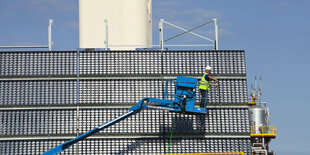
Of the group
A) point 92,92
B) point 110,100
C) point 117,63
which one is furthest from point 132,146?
point 117,63

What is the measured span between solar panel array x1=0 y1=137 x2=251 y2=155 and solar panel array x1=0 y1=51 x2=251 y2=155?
6 centimetres

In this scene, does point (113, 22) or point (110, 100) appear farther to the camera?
point (113, 22)

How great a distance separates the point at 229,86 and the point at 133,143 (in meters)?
8.11

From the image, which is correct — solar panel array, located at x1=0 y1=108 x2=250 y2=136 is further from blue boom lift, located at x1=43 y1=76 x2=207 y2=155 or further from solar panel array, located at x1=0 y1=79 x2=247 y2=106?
blue boom lift, located at x1=43 y1=76 x2=207 y2=155

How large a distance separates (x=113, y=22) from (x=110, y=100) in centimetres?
1050

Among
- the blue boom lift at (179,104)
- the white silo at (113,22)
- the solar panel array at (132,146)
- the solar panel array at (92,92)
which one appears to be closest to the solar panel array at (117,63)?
the solar panel array at (92,92)

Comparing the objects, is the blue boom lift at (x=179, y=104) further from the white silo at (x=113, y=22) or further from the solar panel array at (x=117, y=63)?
the white silo at (x=113, y=22)

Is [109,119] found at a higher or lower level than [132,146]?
higher

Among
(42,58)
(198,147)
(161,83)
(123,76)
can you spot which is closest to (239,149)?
(198,147)

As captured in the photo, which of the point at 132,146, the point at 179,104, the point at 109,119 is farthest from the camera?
the point at 109,119

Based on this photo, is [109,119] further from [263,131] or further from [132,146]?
[263,131]

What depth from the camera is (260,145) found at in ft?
134

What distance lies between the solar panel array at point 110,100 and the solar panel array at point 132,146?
6cm

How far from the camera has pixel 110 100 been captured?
31562mm
